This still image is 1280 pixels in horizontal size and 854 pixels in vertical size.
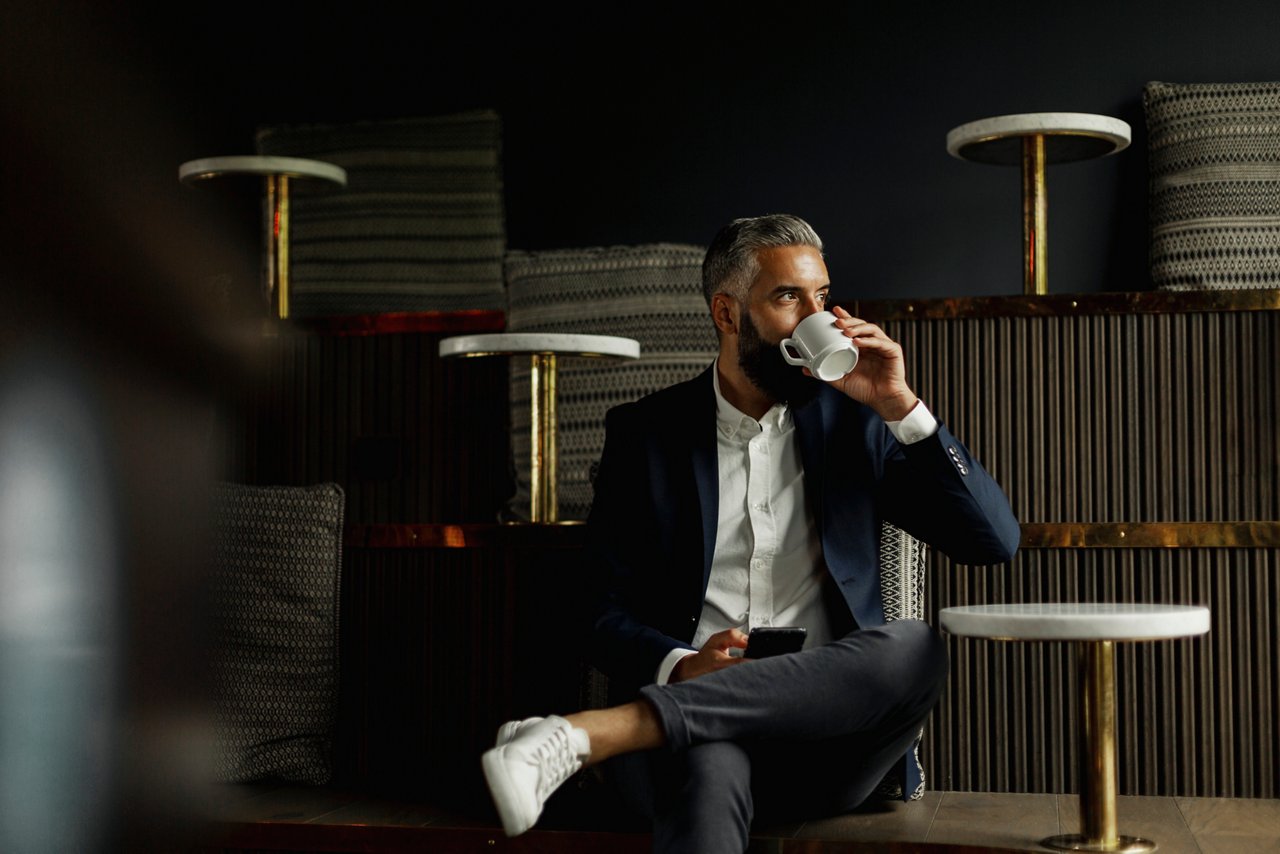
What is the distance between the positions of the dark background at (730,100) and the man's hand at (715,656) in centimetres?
158

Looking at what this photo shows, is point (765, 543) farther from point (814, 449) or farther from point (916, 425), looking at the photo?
point (916, 425)

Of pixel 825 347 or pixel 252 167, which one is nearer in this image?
pixel 825 347

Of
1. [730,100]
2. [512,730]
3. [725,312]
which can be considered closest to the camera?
[512,730]

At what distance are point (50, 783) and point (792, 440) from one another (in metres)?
1.29

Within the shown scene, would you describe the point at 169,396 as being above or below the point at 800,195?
below

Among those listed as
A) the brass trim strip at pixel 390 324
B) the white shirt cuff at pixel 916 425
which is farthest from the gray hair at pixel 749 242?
the brass trim strip at pixel 390 324

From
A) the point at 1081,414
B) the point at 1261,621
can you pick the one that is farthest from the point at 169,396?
the point at 1261,621

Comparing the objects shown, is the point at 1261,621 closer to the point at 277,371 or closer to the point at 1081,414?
the point at 1081,414

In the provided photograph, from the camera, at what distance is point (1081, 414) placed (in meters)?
2.62

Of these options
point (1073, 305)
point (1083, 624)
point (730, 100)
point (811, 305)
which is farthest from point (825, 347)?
point (730, 100)

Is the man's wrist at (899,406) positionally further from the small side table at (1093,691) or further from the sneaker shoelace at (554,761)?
the sneaker shoelace at (554,761)

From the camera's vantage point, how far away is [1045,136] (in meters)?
2.76

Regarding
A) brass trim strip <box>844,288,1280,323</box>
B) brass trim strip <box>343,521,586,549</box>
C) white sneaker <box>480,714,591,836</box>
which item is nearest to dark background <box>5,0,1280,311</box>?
brass trim strip <box>844,288,1280,323</box>

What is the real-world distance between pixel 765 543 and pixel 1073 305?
77 cm
